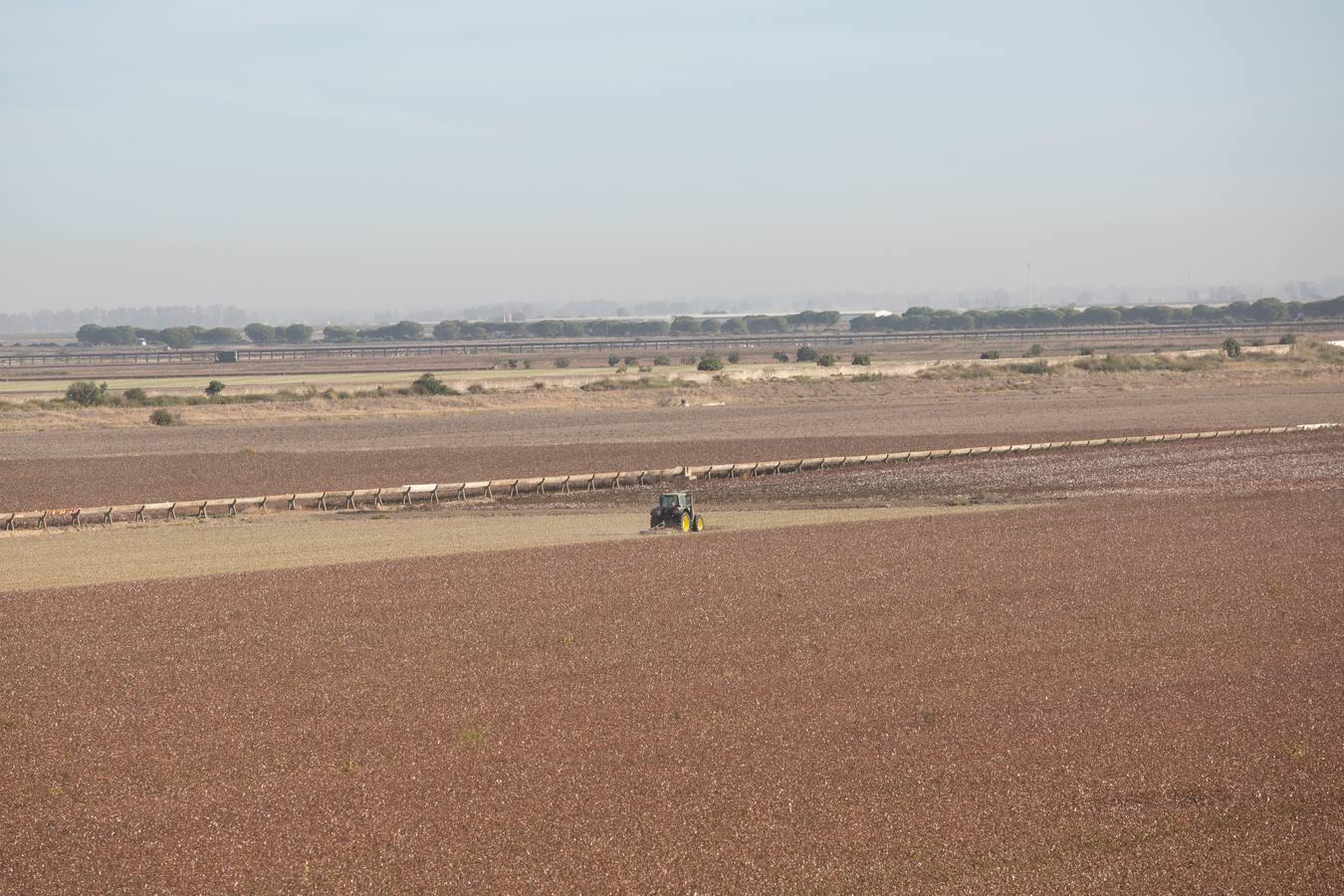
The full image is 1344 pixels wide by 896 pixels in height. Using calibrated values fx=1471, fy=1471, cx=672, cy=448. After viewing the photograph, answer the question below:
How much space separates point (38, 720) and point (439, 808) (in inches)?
253

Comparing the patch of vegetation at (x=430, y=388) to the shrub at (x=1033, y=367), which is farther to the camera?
the shrub at (x=1033, y=367)

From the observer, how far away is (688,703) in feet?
59.2

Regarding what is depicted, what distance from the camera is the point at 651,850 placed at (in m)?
13.1

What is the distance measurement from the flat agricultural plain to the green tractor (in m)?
1.16

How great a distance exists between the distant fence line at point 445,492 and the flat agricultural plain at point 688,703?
2759 millimetres

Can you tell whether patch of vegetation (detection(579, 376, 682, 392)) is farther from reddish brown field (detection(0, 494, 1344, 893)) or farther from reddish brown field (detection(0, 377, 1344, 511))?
reddish brown field (detection(0, 494, 1344, 893))

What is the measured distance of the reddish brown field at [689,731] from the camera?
12891 millimetres

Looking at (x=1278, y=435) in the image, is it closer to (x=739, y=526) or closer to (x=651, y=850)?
(x=739, y=526)

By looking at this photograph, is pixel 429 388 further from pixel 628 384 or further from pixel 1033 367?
pixel 1033 367

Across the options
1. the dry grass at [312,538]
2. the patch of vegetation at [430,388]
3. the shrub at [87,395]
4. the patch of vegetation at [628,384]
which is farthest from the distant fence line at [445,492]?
the shrub at [87,395]

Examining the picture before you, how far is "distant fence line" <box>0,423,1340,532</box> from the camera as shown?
4106 centimetres

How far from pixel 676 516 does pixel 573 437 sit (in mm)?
31253

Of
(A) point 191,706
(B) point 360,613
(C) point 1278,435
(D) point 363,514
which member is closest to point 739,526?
(D) point 363,514

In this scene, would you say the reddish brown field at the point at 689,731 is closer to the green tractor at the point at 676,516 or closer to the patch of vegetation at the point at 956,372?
the green tractor at the point at 676,516
